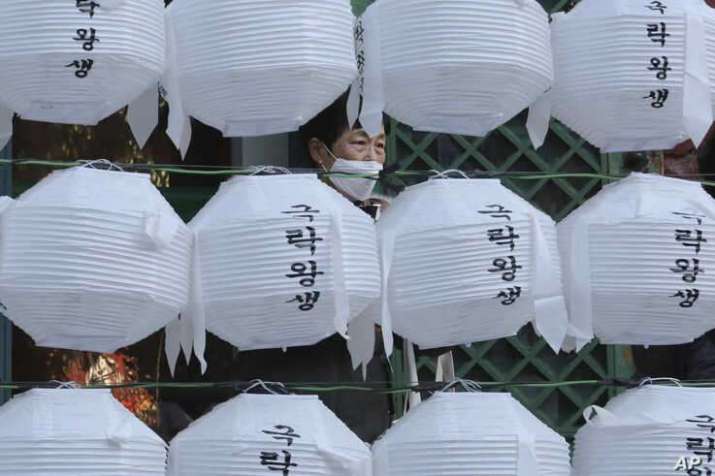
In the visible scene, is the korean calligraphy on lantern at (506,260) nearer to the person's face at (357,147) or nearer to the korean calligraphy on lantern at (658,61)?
the korean calligraphy on lantern at (658,61)

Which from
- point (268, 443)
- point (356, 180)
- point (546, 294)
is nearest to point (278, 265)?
point (268, 443)

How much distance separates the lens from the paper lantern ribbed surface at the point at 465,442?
5172 millimetres

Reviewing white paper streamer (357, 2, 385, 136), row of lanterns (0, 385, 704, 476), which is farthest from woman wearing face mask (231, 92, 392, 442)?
row of lanterns (0, 385, 704, 476)

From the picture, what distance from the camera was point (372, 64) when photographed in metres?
5.45

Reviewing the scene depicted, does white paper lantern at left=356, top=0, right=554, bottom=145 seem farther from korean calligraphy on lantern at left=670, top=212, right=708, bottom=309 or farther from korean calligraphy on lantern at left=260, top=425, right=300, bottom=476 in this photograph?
korean calligraphy on lantern at left=260, top=425, right=300, bottom=476

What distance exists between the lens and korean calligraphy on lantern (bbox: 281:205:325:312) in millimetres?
5102

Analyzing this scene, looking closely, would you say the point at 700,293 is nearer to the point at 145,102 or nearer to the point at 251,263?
the point at 251,263

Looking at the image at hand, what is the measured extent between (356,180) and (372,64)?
2.77ft

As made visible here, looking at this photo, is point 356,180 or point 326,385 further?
point 356,180

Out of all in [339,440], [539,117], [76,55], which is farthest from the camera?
[539,117]

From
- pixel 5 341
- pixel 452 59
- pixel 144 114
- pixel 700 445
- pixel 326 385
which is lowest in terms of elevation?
pixel 700 445

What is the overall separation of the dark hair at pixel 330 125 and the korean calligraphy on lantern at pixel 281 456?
1.63 metres

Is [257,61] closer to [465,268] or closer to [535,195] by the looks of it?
[465,268]

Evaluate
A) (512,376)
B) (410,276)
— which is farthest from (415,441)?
(512,376)
